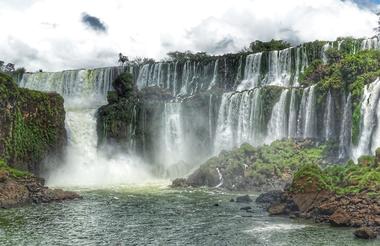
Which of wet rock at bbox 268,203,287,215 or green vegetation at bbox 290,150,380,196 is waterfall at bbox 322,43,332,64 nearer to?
green vegetation at bbox 290,150,380,196

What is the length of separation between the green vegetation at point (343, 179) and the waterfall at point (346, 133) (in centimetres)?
1481

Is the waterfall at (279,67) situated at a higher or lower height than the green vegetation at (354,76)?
higher

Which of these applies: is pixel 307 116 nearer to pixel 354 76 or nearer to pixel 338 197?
pixel 354 76

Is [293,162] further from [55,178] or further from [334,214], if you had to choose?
[55,178]

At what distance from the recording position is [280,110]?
6669 centimetres

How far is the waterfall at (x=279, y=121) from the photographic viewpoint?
218 ft

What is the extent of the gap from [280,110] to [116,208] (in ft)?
99.3

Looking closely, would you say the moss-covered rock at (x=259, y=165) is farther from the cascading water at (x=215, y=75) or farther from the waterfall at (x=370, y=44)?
the cascading water at (x=215, y=75)

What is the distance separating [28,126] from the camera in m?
60.8

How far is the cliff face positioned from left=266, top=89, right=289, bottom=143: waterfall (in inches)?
1019

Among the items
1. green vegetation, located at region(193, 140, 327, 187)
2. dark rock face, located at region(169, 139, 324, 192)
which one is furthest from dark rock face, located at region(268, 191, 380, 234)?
green vegetation, located at region(193, 140, 327, 187)

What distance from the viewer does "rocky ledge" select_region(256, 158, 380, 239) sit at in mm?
35031

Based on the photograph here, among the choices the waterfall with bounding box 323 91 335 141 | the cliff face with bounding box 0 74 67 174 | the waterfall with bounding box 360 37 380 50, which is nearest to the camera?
the cliff face with bounding box 0 74 67 174

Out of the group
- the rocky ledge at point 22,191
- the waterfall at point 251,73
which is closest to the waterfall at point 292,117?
the waterfall at point 251,73
